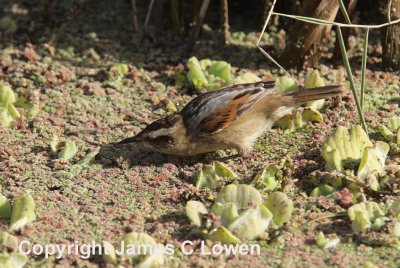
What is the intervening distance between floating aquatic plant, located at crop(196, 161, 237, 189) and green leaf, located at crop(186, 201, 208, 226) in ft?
1.52

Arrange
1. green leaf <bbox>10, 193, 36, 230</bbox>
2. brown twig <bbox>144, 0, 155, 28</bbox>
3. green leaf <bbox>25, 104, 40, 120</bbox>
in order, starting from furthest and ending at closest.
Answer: brown twig <bbox>144, 0, 155, 28</bbox>
green leaf <bbox>25, 104, 40, 120</bbox>
green leaf <bbox>10, 193, 36, 230</bbox>

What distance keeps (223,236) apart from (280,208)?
17.6 inches

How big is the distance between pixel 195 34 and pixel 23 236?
3077mm

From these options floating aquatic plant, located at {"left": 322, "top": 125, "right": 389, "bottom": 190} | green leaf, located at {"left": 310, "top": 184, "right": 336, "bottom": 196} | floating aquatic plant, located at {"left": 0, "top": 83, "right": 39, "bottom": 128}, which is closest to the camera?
green leaf, located at {"left": 310, "top": 184, "right": 336, "bottom": 196}

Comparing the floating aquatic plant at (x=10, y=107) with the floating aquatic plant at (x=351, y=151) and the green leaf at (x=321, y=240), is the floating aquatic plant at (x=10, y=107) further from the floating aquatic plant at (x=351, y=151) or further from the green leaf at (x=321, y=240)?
the green leaf at (x=321, y=240)

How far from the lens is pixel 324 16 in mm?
6500

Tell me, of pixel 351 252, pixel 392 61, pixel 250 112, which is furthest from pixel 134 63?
pixel 351 252

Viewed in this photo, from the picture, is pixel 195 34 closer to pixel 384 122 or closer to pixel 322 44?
pixel 322 44

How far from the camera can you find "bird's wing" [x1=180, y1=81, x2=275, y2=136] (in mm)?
5828

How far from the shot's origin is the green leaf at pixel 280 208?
15.8 feet

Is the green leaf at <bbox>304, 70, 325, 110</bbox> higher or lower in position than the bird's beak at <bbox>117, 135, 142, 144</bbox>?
higher

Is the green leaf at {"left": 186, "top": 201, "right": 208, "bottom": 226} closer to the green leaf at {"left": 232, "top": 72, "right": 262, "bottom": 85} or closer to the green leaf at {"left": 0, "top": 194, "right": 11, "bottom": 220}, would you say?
the green leaf at {"left": 0, "top": 194, "right": 11, "bottom": 220}

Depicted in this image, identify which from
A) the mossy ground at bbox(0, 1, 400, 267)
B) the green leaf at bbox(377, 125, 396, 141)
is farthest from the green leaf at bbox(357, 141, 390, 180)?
the green leaf at bbox(377, 125, 396, 141)

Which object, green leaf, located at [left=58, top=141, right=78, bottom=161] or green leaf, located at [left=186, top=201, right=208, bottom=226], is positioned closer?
green leaf, located at [left=186, top=201, right=208, bottom=226]
